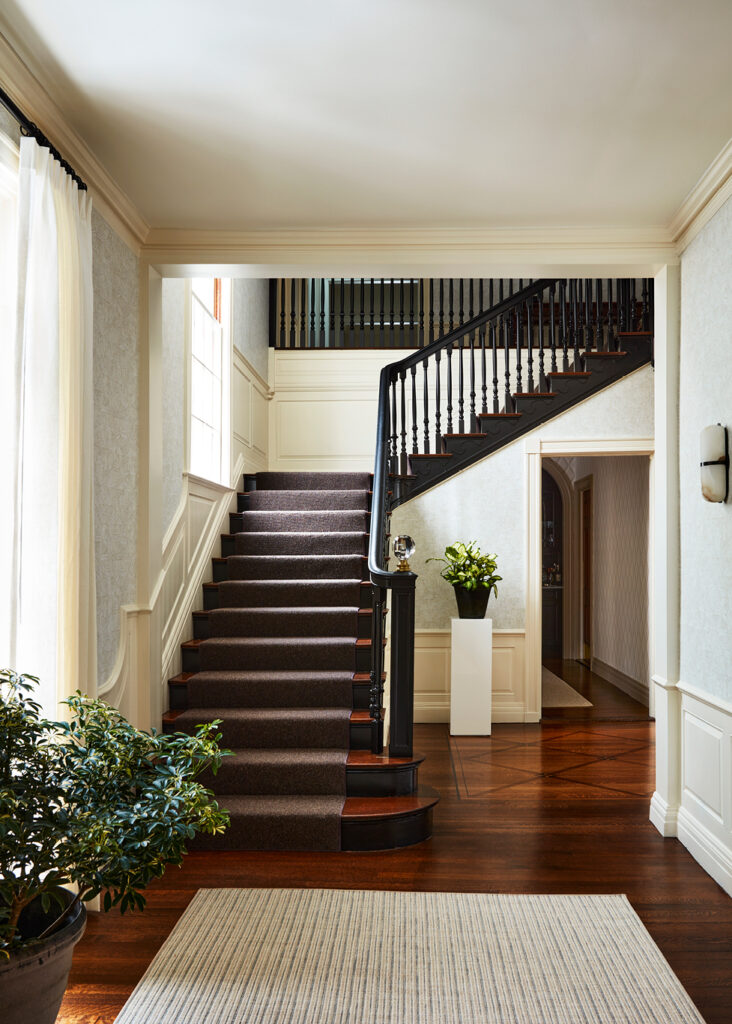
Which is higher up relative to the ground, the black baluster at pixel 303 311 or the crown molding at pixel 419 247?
the black baluster at pixel 303 311

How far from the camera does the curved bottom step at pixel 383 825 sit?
12.0 ft

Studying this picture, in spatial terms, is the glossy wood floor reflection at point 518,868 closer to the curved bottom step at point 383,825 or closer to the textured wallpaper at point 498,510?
the curved bottom step at point 383,825

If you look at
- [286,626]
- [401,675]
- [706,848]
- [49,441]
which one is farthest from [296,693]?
[49,441]

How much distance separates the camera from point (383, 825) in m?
3.67

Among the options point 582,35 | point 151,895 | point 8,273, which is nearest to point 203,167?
point 8,273

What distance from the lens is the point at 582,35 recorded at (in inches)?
94.7

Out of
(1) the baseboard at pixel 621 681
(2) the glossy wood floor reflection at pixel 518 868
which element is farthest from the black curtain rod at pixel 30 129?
(1) the baseboard at pixel 621 681

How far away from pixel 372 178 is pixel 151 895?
3.07m

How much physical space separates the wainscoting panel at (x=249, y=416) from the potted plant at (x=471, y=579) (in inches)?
77.8

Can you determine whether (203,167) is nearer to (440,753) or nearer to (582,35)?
(582,35)

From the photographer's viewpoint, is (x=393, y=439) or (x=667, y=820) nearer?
(x=667, y=820)

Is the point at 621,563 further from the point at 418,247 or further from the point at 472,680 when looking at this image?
the point at 418,247

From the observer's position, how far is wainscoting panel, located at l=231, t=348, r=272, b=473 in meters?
6.55

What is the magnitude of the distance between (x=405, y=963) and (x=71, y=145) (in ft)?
10.3
